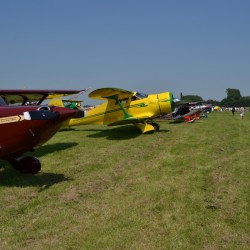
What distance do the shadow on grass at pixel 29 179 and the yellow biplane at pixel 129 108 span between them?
7502 millimetres

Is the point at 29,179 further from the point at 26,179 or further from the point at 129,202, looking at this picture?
the point at 129,202

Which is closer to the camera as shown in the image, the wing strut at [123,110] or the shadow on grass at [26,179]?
the shadow on grass at [26,179]

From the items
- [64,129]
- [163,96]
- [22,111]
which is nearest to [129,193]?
[22,111]

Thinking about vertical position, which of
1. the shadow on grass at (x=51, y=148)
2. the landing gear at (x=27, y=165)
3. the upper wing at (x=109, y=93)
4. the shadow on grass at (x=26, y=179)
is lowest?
the shadow on grass at (x=51, y=148)

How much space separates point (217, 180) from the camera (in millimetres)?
7059

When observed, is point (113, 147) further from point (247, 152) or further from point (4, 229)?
Result: point (4, 229)

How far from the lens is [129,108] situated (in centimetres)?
1614

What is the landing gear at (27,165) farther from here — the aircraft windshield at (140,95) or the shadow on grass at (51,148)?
the aircraft windshield at (140,95)

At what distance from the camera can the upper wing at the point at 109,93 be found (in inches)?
581

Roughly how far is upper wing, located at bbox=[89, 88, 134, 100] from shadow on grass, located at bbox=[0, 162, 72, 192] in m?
7.36

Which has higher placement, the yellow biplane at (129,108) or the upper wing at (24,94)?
the upper wing at (24,94)

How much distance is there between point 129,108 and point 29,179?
372 inches

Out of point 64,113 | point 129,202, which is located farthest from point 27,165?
point 129,202

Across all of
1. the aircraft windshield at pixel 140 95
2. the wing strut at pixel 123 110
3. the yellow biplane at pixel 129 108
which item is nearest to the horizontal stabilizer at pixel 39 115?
the yellow biplane at pixel 129 108
